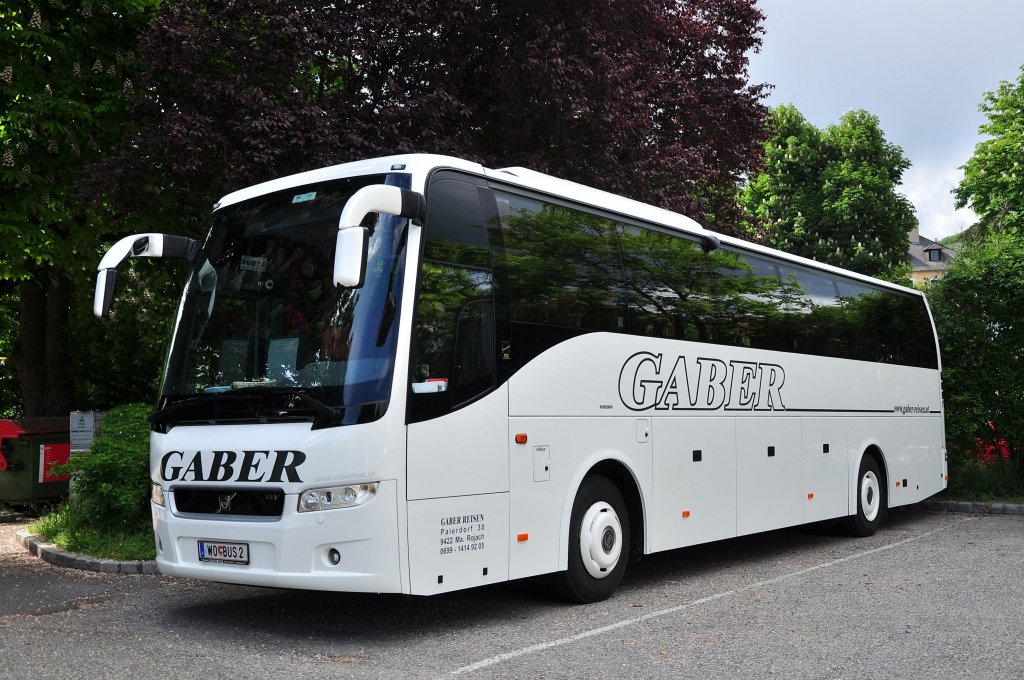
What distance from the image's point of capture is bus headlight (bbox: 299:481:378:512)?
22.4ft

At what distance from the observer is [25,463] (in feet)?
53.0

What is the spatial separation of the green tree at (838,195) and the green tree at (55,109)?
30282 millimetres

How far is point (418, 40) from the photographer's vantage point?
1280 centimetres

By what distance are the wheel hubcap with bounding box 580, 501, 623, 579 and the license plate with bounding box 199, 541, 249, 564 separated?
2.79 metres

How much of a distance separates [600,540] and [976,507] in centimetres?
1011

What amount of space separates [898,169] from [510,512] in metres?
41.0

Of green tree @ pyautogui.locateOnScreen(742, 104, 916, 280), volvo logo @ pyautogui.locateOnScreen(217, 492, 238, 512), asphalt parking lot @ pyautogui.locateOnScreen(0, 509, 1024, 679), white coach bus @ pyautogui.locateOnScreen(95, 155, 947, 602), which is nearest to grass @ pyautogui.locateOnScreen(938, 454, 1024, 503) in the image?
asphalt parking lot @ pyautogui.locateOnScreen(0, 509, 1024, 679)

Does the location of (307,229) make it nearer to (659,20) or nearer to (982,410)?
(659,20)

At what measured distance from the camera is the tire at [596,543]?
8.47 m

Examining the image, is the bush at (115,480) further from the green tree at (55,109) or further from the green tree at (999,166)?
the green tree at (999,166)

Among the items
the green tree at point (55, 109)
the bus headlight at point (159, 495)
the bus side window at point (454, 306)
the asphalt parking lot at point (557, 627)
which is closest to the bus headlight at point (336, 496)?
the bus side window at point (454, 306)

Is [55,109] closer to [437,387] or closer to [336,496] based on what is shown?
[437,387]

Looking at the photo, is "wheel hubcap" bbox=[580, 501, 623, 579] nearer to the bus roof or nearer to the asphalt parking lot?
the asphalt parking lot

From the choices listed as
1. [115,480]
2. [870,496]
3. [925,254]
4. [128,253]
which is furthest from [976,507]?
[925,254]
